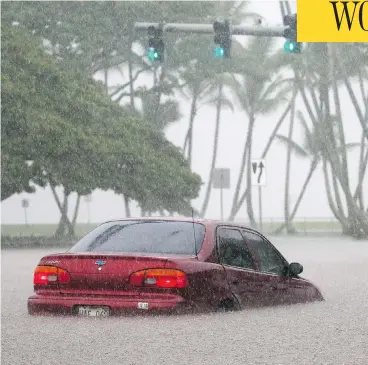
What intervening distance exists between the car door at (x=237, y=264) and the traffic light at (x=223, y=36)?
45.7 feet

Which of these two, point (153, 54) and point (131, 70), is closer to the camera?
point (153, 54)

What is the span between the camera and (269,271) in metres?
13.8

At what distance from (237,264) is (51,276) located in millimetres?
2101

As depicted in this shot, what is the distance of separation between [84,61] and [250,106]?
18.4 m

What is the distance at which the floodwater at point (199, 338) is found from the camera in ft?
32.5

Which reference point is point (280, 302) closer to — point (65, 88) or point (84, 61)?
point (65, 88)

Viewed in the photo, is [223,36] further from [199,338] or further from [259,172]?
[199,338]

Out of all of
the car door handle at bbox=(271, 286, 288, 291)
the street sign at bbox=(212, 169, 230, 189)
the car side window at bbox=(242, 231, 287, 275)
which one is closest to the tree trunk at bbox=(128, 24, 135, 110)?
the street sign at bbox=(212, 169, 230, 189)

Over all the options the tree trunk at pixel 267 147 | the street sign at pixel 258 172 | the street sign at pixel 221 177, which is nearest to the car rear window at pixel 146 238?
the street sign at pixel 258 172

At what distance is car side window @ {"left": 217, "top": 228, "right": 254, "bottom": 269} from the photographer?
13070 mm

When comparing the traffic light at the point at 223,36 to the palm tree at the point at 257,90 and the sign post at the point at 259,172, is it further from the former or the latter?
the palm tree at the point at 257,90

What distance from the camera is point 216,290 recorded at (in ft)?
41.1

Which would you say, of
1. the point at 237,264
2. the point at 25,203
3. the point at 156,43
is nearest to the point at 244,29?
the point at 156,43

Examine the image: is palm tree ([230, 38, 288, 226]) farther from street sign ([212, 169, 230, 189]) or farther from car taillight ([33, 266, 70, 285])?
car taillight ([33, 266, 70, 285])
